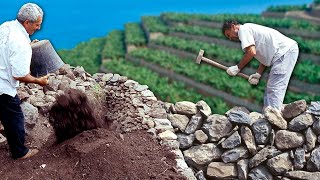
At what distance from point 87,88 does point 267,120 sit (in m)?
2.23

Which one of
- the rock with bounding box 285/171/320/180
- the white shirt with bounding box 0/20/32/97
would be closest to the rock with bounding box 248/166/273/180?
the rock with bounding box 285/171/320/180

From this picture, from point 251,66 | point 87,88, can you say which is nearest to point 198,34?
point 251,66

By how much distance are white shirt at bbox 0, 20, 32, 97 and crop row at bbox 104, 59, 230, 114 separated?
9523 millimetres

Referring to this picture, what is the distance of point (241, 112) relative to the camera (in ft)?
21.2

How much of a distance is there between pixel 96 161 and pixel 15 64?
1.16 meters

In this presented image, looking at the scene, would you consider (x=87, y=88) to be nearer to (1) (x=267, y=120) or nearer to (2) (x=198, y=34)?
Answer: (1) (x=267, y=120)

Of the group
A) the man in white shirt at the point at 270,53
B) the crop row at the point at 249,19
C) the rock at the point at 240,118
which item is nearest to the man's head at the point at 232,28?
the man in white shirt at the point at 270,53

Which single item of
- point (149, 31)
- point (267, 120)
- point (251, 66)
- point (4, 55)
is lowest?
point (149, 31)

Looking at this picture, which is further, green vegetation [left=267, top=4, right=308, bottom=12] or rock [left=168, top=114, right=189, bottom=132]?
green vegetation [left=267, top=4, right=308, bottom=12]

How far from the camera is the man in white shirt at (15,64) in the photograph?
474 cm

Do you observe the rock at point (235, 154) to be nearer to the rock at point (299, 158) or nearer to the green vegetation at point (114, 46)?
the rock at point (299, 158)

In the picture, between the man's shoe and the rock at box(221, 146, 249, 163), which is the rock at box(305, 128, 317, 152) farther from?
the man's shoe

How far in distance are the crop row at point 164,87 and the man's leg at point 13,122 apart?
9.21m

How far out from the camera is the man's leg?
195 inches
